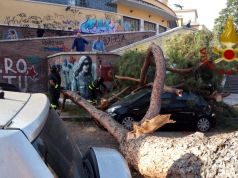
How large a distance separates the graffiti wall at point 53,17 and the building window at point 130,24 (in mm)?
3045

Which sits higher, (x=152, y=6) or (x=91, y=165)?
(x=152, y=6)

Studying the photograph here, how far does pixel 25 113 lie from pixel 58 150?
12.0 inches

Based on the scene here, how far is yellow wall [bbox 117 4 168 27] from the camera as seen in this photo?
1255 inches

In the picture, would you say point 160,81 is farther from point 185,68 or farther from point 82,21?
point 82,21

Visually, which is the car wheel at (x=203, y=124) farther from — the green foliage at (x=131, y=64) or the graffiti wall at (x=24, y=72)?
the graffiti wall at (x=24, y=72)

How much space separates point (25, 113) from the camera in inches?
79.8

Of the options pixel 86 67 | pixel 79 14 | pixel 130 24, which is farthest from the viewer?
pixel 130 24

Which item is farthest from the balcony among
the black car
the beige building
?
the black car

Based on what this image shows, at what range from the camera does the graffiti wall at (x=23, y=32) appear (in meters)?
23.1

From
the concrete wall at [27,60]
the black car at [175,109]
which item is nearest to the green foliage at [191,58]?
Answer: the black car at [175,109]

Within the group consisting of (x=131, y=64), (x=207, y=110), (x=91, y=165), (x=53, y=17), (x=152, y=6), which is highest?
(x=152, y=6)

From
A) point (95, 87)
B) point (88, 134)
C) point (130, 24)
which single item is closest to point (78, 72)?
point (95, 87)

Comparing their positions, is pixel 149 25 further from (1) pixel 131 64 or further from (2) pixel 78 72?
(1) pixel 131 64

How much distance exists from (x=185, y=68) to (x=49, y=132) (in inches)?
447
